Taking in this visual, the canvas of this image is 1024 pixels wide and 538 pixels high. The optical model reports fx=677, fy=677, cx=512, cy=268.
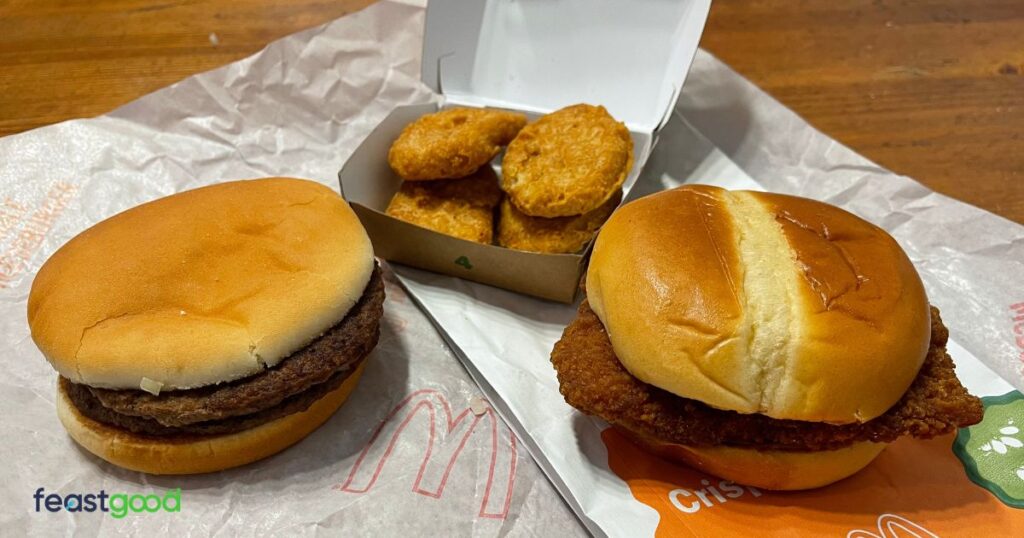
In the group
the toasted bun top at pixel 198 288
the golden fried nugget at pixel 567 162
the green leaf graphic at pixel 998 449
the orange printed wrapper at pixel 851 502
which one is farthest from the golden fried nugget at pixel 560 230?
the green leaf graphic at pixel 998 449

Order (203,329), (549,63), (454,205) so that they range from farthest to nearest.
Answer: (549,63)
(454,205)
(203,329)

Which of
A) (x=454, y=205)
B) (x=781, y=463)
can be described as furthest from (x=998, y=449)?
(x=454, y=205)

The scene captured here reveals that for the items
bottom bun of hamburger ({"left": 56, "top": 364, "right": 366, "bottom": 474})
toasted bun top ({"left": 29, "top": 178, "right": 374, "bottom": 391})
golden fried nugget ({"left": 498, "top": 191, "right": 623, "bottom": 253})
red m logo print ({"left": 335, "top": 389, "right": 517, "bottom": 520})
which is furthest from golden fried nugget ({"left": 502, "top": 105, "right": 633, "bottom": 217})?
bottom bun of hamburger ({"left": 56, "top": 364, "right": 366, "bottom": 474})

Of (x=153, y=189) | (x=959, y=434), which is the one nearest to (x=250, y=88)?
(x=153, y=189)

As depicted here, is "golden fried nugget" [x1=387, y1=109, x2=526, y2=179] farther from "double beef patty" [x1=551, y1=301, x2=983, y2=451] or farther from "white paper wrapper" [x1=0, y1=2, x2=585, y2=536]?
"double beef patty" [x1=551, y1=301, x2=983, y2=451]

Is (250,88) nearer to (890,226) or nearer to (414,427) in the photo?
(414,427)

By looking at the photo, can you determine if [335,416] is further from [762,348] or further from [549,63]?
[549,63]

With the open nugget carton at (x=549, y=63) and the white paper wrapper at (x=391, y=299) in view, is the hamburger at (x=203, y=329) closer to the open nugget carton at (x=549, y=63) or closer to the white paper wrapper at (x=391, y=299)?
the white paper wrapper at (x=391, y=299)
